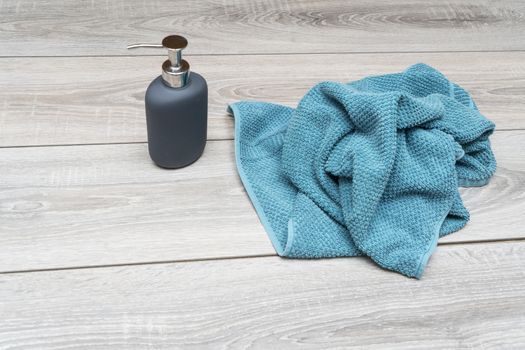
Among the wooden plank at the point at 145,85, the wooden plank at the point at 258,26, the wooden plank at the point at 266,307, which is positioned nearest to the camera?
the wooden plank at the point at 266,307

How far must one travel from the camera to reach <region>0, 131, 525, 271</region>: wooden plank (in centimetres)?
70

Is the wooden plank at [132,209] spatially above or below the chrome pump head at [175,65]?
below

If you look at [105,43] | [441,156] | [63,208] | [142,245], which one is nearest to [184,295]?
[142,245]

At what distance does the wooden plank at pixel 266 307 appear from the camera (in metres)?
0.63

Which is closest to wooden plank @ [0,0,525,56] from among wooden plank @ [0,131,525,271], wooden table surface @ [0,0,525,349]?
wooden table surface @ [0,0,525,349]

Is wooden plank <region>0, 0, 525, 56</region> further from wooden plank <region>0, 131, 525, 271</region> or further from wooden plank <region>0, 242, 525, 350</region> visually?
wooden plank <region>0, 242, 525, 350</region>

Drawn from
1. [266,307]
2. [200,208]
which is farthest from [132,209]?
[266,307]

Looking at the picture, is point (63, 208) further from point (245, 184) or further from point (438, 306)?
point (438, 306)

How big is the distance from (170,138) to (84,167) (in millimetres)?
119

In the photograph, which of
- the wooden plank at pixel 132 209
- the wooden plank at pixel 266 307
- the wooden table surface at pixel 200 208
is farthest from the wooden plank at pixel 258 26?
the wooden plank at pixel 266 307

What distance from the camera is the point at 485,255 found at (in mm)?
733

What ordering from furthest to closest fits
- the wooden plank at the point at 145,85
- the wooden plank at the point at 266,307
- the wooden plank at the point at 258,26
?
the wooden plank at the point at 258,26, the wooden plank at the point at 145,85, the wooden plank at the point at 266,307

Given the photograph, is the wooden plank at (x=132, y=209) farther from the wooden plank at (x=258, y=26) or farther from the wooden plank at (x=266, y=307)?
the wooden plank at (x=258, y=26)

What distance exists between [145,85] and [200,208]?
25cm
